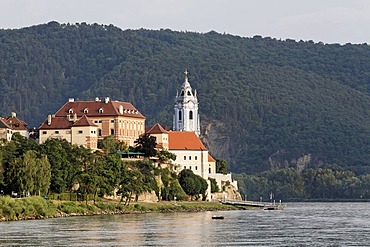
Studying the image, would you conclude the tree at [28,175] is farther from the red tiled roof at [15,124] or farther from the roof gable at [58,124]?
the red tiled roof at [15,124]

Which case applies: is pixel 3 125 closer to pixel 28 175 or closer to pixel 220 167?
pixel 28 175

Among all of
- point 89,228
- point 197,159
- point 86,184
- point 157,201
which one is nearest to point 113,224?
point 89,228

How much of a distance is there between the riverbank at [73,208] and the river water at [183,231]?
8.56 ft

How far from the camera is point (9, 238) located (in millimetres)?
86312

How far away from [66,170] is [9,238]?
163ft

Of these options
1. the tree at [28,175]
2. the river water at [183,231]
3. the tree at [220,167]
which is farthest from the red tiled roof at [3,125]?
the tree at [220,167]

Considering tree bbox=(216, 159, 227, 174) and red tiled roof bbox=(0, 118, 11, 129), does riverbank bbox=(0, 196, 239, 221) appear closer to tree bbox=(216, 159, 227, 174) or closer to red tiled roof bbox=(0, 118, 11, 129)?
red tiled roof bbox=(0, 118, 11, 129)

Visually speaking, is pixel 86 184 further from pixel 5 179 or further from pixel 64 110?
pixel 64 110

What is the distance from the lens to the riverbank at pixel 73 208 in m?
111

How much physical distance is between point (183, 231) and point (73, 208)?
31.3 m

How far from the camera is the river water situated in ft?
277

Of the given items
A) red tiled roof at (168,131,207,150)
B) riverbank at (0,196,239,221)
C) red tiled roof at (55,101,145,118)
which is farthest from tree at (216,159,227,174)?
riverbank at (0,196,239,221)

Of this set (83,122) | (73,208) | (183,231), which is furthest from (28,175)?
(83,122)

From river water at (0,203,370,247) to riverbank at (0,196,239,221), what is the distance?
2.61 metres
